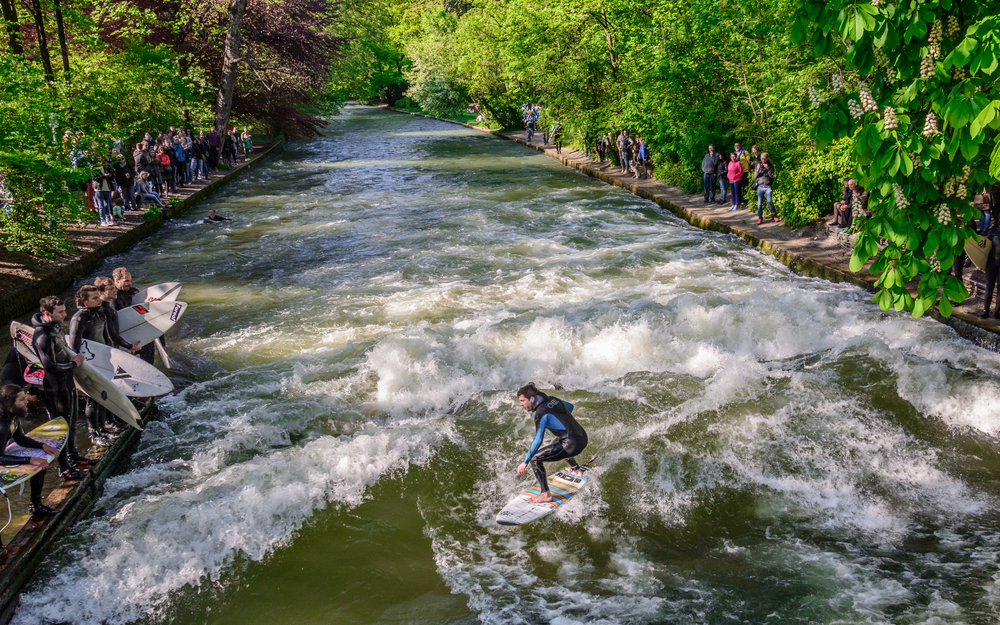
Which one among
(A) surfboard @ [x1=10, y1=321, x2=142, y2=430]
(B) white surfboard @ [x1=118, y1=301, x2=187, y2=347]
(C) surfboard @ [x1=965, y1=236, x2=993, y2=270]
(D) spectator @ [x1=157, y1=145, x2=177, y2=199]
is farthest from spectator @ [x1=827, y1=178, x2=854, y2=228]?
(D) spectator @ [x1=157, y1=145, x2=177, y2=199]

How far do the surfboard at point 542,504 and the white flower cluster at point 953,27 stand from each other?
508 centimetres

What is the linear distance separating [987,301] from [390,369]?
28.4ft

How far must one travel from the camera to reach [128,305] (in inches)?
392

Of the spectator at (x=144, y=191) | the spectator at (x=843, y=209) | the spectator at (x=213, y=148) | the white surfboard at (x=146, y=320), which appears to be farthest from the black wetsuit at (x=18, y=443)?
the spectator at (x=213, y=148)

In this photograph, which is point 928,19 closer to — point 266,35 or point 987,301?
point 987,301

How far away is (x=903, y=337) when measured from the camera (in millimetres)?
10438

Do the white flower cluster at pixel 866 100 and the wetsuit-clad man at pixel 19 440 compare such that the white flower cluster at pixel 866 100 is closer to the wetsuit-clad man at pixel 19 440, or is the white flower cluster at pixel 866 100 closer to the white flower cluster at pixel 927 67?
the white flower cluster at pixel 927 67

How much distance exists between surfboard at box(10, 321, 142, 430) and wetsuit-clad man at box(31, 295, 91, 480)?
109 millimetres

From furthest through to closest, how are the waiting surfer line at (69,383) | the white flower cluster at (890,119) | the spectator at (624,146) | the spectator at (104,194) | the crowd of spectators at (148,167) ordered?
the spectator at (624,146)
the spectator at (104,194)
the crowd of spectators at (148,167)
the waiting surfer line at (69,383)
the white flower cluster at (890,119)

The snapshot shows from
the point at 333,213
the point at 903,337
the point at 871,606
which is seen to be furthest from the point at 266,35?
the point at 871,606

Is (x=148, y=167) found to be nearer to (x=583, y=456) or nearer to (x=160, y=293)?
(x=160, y=293)

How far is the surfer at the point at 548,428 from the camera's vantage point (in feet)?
22.6

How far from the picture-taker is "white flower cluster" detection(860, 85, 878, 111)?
5.43 metres

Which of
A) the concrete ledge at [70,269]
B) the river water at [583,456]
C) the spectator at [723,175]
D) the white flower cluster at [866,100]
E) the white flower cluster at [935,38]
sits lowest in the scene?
the river water at [583,456]
